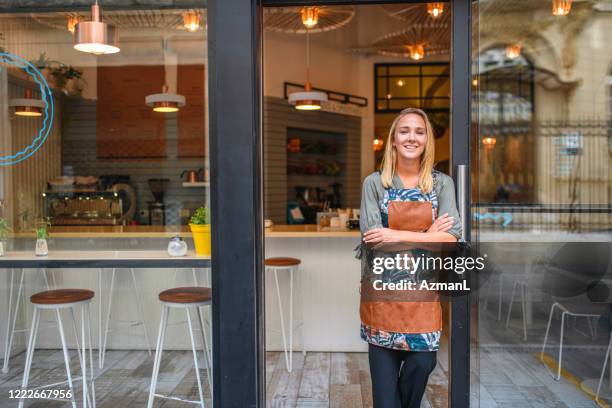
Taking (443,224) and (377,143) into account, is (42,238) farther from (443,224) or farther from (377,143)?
(377,143)

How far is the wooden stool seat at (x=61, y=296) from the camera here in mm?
3072

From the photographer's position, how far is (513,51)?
845 cm

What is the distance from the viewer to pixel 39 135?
3463 millimetres

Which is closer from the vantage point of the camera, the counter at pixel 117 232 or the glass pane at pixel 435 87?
the counter at pixel 117 232

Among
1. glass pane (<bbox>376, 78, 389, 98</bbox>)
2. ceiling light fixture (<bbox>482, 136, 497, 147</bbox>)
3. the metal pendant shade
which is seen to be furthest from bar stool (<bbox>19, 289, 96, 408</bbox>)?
glass pane (<bbox>376, 78, 389, 98</bbox>)

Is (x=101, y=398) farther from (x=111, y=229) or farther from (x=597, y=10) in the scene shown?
(x=597, y=10)

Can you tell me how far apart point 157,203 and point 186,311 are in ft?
8.62

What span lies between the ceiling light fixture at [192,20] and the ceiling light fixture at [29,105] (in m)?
1.06

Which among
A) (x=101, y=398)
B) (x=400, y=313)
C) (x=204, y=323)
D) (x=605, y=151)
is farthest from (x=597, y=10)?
(x=101, y=398)

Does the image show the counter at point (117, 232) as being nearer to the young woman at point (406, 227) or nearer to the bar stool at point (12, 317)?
the bar stool at point (12, 317)

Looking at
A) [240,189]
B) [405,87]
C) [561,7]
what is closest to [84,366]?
[240,189]

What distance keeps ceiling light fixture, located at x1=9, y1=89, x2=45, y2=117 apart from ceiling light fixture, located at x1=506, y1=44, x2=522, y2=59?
267 inches

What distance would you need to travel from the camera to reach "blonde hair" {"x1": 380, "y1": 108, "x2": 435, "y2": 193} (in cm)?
235

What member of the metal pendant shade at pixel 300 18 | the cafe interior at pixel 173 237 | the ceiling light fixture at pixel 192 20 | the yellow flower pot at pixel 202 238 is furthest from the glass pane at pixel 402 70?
the yellow flower pot at pixel 202 238
